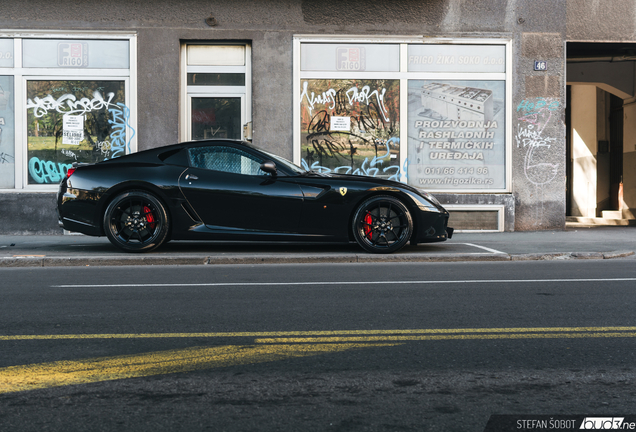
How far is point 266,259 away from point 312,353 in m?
4.74

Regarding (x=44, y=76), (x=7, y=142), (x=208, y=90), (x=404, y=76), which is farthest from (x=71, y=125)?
(x=404, y=76)

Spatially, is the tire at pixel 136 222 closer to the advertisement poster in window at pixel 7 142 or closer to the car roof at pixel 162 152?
the car roof at pixel 162 152

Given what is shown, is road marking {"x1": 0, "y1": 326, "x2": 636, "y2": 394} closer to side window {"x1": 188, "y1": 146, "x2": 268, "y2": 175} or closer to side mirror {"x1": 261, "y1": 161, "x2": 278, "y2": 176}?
side mirror {"x1": 261, "y1": 161, "x2": 278, "y2": 176}

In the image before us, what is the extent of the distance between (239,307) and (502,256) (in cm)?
460

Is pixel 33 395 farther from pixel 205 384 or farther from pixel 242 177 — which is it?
pixel 242 177

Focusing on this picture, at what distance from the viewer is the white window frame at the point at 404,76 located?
41.8 ft

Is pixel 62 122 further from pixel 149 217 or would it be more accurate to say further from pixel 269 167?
pixel 269 167

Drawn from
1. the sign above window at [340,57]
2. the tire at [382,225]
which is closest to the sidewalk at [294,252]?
the tire at [382,225]

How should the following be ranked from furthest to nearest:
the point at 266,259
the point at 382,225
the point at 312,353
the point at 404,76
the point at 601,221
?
the point at 601,221 < the point at 404,76 < the point at 382,225 < the point at 266,259 < the point at 312,353

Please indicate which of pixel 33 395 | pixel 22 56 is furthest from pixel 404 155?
pixel 33 395

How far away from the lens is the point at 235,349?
402cm

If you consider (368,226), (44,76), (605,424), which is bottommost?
(605,424)

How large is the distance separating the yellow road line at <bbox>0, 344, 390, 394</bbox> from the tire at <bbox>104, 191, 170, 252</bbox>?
16.7ft

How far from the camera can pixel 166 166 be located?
898cm
